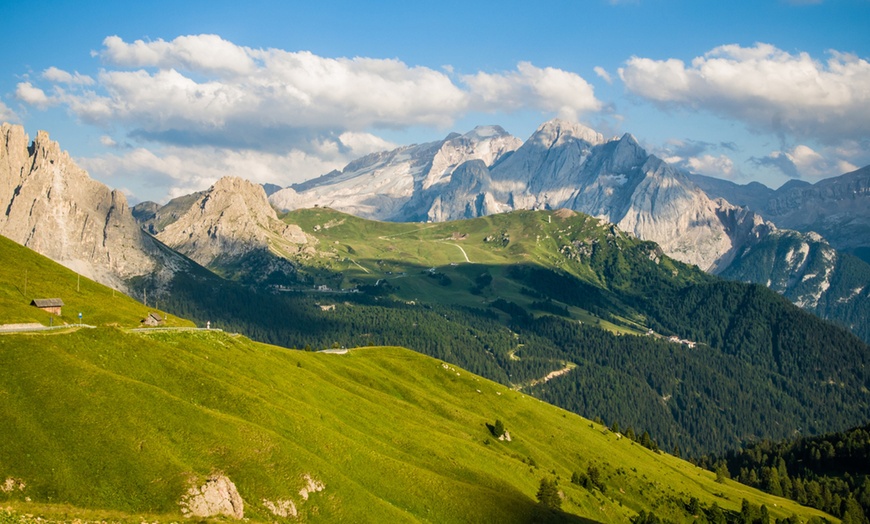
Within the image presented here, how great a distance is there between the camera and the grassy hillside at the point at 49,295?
122919 millimetres

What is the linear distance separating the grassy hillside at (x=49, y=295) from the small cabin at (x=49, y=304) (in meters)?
1.31

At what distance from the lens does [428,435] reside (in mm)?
129000

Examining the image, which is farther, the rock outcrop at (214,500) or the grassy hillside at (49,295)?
the grassy hillside at (49,295)

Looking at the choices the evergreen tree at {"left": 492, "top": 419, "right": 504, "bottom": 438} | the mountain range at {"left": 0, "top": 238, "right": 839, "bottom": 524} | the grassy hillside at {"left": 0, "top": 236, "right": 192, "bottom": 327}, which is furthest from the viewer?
the evergreen tree at {"left": 492, "top": 419, "right": 504, "bottom": 438}

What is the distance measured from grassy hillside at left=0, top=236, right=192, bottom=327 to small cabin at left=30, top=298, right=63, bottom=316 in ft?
4.29

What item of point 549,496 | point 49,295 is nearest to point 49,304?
point 49,295

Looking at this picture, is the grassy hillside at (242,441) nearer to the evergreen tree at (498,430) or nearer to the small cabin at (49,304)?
the evergreen tree at (498,430)

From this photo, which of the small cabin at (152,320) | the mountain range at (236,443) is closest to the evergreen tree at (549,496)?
the mountain range at (236,443)

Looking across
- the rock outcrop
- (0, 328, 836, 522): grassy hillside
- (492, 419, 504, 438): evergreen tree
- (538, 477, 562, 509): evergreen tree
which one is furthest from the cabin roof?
(538, 477, 562, 509): evergreen tree

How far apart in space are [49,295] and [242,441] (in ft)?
267

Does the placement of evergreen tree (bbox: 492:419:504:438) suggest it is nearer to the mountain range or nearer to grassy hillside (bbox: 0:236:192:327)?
the mountain range

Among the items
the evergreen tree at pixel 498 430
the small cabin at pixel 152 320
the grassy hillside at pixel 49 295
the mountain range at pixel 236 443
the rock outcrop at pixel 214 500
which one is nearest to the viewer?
the mountain range at pixel 236 443

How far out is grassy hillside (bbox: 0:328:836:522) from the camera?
241 feet

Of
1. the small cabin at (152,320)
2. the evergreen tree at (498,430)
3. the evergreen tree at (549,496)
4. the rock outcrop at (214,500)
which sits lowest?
the evergreen tree at (549,496)
